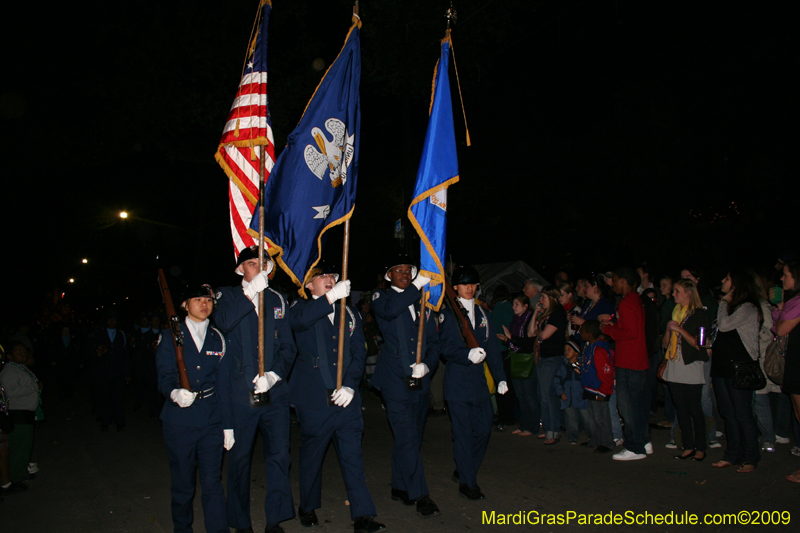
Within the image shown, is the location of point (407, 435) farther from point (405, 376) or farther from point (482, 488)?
point (482, 488)

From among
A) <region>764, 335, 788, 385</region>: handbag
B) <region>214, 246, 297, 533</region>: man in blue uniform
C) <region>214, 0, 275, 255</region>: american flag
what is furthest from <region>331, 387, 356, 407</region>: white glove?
<region>764, 335, 788, 385</region>: handbag

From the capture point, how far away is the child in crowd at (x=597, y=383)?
718 cm

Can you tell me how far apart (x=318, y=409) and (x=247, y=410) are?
1.88 feet

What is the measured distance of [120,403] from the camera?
9984mm

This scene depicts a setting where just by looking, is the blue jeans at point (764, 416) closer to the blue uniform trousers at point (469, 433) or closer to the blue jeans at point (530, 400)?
the blue jeans at point (530, 400)

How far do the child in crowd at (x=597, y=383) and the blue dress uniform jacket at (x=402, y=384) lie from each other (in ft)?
8.29

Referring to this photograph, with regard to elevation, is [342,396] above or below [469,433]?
above

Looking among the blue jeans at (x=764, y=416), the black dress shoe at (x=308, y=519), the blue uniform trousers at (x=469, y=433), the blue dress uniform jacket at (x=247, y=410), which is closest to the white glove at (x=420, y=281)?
the blue uniform trousers at (x=469, y=433)

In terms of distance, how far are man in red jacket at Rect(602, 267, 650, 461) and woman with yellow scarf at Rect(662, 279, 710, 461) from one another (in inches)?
11.7

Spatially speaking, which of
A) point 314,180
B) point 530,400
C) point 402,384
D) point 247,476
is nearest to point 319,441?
point 247,476

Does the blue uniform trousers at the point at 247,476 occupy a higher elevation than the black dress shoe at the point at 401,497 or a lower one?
higher

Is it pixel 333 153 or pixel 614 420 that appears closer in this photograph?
pixel 333 153

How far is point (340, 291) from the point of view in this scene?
5020 millimetres

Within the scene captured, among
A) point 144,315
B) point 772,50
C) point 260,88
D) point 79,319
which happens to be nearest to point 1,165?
point 144,315
